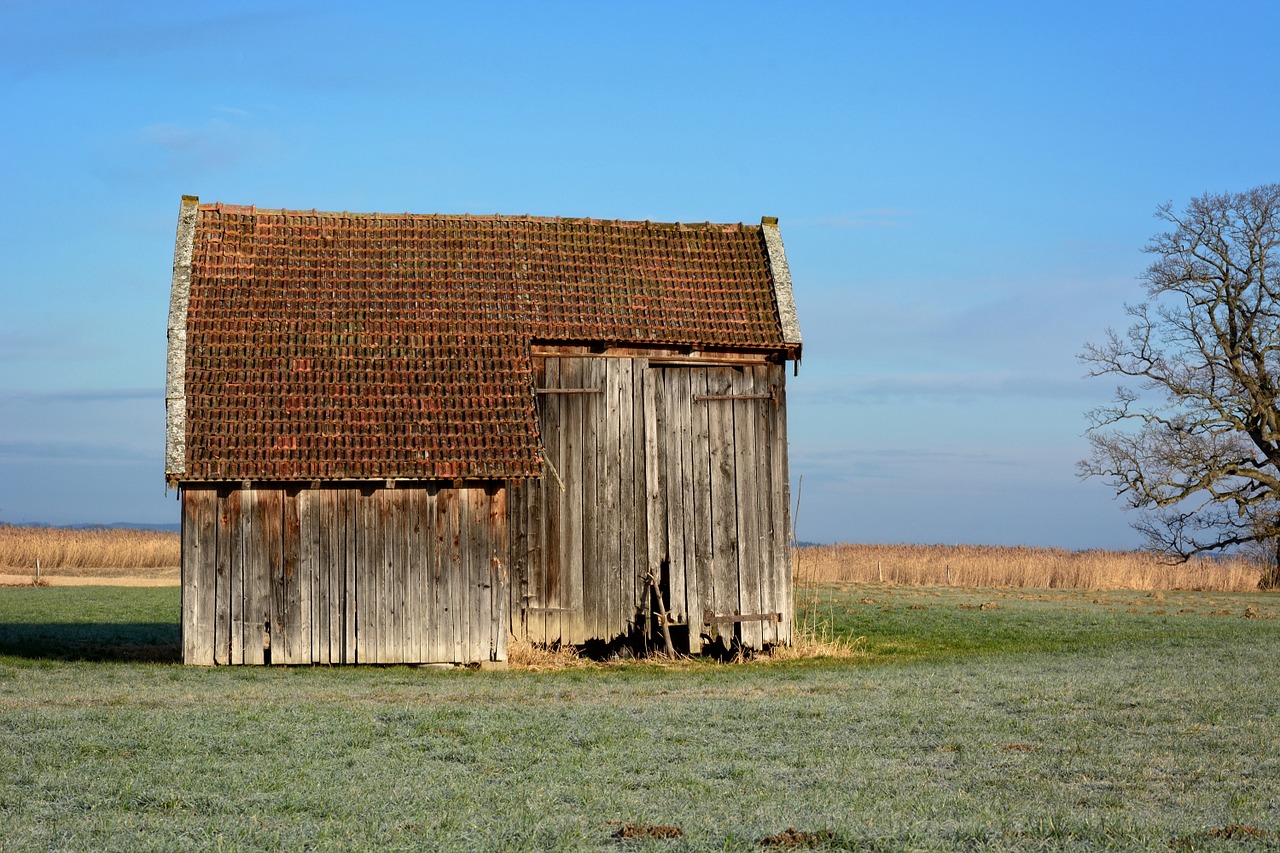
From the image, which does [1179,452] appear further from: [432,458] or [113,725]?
[113,725]

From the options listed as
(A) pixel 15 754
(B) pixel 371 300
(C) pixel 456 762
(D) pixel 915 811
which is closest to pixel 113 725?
(A) pixel 15 754

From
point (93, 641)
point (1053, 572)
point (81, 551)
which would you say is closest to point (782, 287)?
point (93, 641)

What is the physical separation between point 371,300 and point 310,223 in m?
2.21

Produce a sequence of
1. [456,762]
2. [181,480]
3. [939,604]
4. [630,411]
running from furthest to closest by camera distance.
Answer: [939,604], [630,411], [181,480], [456,762]

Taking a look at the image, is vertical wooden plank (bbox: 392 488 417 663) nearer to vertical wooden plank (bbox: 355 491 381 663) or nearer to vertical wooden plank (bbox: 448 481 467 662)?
vertical wooden plank (bbox: 355 491 381 663)

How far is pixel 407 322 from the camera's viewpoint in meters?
21.5

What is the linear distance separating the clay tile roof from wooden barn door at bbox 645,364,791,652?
903 millimetres

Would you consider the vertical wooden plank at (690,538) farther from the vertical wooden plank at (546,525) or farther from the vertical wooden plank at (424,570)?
the vertical wooden plank at (424,570)

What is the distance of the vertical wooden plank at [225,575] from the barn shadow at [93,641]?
5.24 ft

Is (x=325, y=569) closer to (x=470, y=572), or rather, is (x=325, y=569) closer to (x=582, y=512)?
(x=470, y=572)

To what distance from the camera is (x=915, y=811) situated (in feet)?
29.5

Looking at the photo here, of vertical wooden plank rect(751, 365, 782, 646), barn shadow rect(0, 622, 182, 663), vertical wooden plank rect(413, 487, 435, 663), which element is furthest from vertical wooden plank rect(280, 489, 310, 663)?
vertical wooden plank rect(751, 365, 782, 646)

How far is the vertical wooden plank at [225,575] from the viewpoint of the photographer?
19.4 meters

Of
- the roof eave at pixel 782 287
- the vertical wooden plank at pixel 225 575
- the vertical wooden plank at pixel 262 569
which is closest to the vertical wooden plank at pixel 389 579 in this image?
the vertical wooden plank at pixel 262 569
